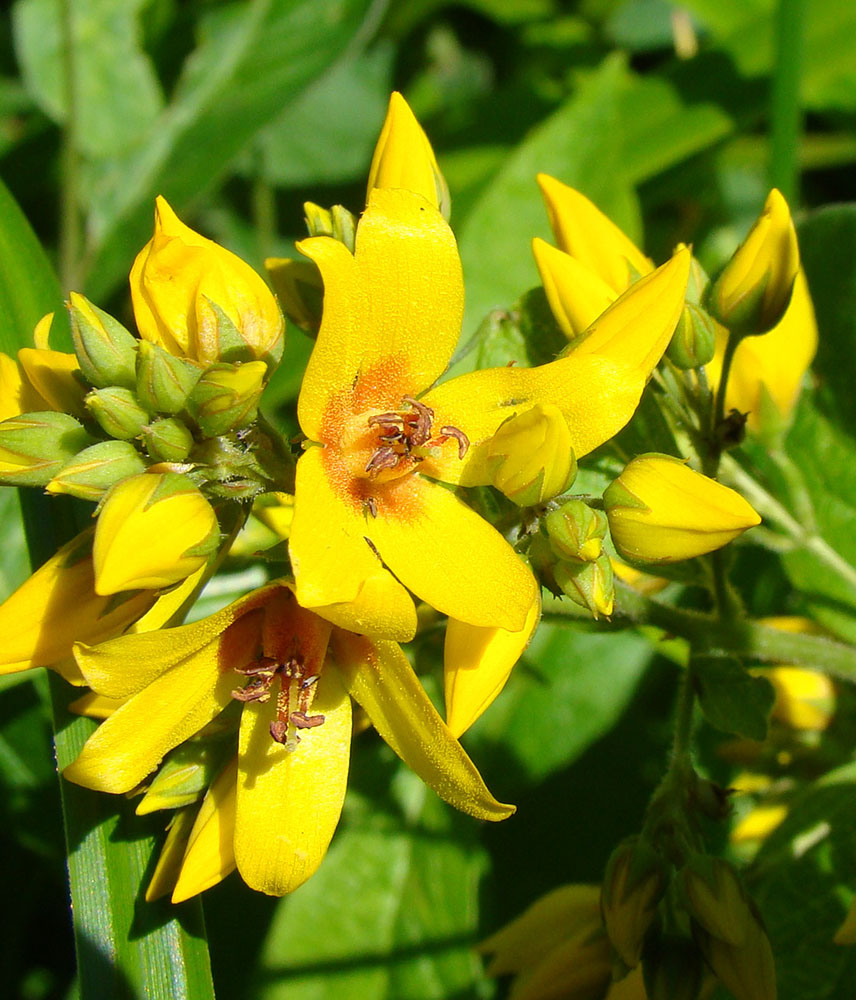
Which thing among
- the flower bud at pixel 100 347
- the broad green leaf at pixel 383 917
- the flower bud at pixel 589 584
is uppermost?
the flower bud at pixel 100 347

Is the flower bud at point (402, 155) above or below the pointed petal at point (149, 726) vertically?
above

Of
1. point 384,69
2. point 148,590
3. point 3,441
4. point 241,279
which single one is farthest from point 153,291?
point 384,69

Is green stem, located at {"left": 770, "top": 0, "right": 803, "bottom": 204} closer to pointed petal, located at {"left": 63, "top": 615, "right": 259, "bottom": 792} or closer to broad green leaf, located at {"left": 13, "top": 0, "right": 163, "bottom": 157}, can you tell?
broad green leaf, located at {"left": 13, "top": 0, "right": 163, "bottom": 157}

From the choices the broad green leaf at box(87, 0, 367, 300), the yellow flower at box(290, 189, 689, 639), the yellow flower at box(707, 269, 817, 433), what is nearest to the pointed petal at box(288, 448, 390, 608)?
the yellow flower at box(290, 189, 689, 639)

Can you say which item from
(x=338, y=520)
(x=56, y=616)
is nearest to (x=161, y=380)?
(x=338, y=520)

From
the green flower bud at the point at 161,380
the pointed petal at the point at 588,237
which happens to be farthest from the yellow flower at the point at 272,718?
the pointed petal at the point at 588,237

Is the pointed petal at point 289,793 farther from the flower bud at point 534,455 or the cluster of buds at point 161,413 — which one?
the flower bud at point 534,455

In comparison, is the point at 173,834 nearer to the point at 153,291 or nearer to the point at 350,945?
the point at 153,291
